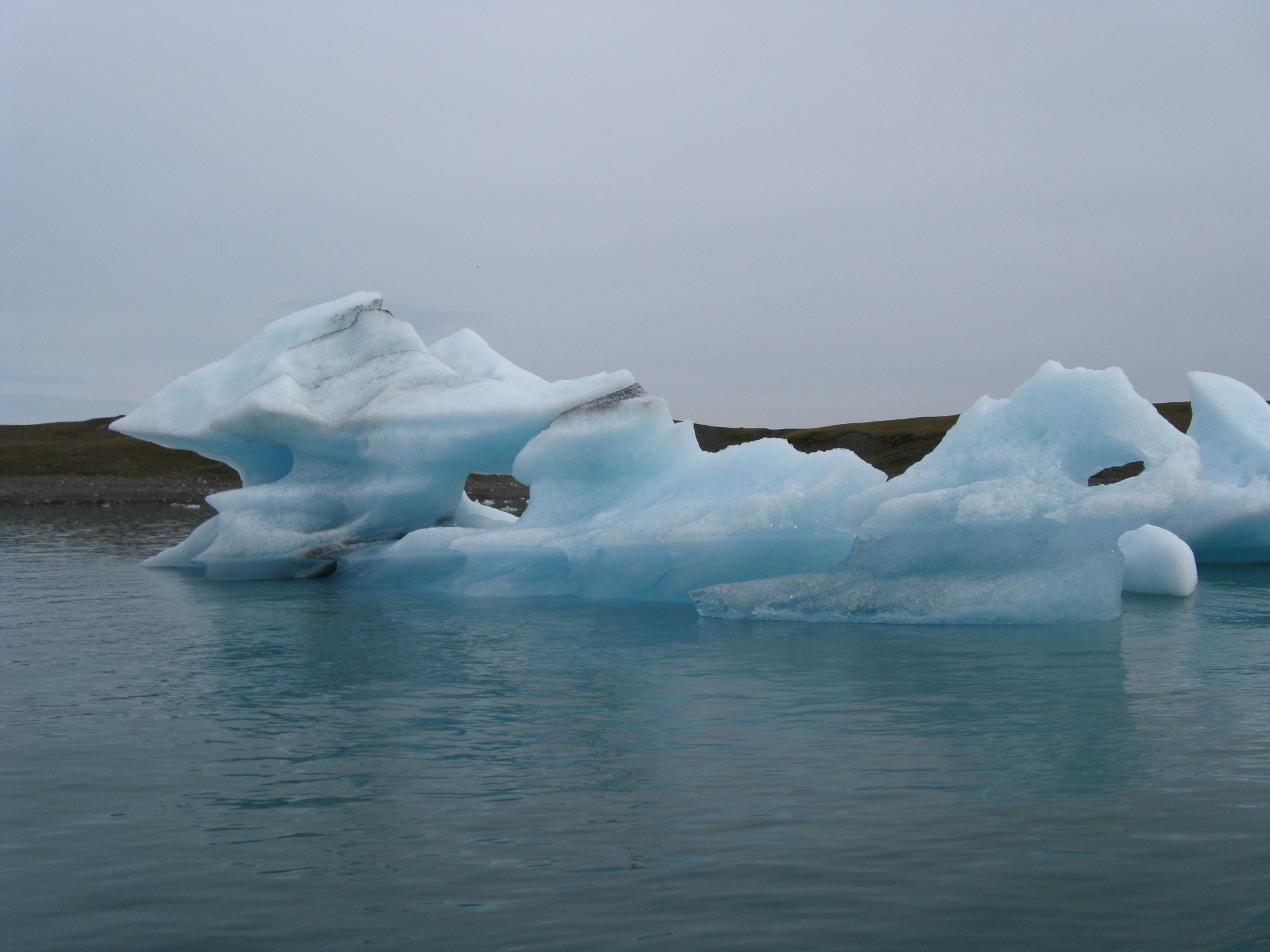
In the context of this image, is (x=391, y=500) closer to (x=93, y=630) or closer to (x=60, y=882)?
(x=93, y=630)

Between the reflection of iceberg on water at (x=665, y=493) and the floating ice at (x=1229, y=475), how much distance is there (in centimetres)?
5

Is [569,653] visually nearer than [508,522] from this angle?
Yes

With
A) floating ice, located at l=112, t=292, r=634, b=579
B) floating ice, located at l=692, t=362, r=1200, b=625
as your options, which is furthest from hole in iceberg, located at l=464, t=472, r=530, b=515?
floating ice, located at l=692, t=362, r=1200, b=625

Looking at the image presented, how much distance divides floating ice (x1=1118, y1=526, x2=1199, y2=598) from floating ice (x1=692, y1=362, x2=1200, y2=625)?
10.8ft

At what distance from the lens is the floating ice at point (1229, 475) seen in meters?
19.1

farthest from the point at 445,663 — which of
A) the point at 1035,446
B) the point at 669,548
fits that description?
the point at 1035,446

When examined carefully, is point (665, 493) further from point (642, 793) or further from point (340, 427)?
point (642, 793)

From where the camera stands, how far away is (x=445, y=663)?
35.6ft

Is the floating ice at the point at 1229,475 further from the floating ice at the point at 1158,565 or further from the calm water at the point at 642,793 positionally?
the calm water at the point at 642,793

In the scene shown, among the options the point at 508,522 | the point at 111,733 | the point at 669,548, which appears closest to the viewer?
the point at 111,733

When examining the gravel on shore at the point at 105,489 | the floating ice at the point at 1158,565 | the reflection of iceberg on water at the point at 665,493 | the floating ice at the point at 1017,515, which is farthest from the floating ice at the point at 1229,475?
the gravel on shore at the point at 105,489

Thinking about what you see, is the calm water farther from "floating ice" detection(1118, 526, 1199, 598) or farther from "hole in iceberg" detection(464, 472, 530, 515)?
"hole in iceberg" detection(464, 472, 530, 515)

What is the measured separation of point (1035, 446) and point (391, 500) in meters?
10.2

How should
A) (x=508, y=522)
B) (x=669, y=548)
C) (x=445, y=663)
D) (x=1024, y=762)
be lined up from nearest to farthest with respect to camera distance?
(x=1024, y=762) → (x=445, y=663) → (x=669, y=548) → (x=508, y=522)
